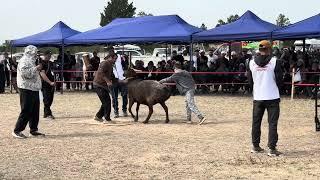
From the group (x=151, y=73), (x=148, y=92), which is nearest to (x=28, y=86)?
(x=148, y=92)

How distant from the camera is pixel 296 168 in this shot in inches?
299

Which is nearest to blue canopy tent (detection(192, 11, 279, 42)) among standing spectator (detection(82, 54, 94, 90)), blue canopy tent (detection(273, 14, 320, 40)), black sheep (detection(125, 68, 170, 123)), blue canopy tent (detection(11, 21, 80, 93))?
blue canopy tent (detection(273, 14, 320, 40))

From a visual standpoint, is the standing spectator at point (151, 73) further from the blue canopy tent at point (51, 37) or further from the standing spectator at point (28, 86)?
the standing spectator at point (28, 86)

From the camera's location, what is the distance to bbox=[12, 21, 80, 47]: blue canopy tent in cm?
2406

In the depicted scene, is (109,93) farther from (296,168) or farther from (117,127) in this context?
(296,168)

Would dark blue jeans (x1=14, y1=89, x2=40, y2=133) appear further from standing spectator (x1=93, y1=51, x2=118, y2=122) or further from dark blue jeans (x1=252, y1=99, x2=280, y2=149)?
dark blue jeans (x1=252, y1=99, x2=280, y2=149)

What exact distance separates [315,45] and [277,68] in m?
41.1

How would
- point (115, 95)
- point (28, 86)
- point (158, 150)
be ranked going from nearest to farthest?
point (158, 150)
point (28, 86)
point (115, 95)

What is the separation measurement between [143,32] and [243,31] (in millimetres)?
4081

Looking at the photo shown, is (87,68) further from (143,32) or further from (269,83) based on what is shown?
(269,83)

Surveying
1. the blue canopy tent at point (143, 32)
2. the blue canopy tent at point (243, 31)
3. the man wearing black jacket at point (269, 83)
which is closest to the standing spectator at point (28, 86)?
the man wearing black jacket at point (269, 83)

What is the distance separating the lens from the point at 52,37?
79.7 feet

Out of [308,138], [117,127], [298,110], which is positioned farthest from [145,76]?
[308,138]

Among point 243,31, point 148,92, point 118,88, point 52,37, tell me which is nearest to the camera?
point 148,92
